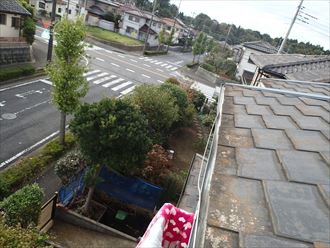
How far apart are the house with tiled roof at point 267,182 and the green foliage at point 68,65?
10353mm

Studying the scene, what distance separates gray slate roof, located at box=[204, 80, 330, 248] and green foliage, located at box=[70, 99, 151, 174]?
594cm

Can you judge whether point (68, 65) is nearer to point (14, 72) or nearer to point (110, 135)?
point (110, 135)

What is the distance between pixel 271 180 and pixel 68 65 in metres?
12.7

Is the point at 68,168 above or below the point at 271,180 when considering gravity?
below

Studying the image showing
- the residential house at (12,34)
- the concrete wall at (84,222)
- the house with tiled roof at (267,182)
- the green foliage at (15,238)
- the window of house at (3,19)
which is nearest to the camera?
the house with tiled roof at (267,182)

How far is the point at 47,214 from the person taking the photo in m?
10.4

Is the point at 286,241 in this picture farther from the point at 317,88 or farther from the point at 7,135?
the point at 7,135

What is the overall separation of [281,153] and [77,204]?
10.3m

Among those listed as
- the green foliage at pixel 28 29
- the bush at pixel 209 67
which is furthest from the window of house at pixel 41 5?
the bush at pixel 209 67

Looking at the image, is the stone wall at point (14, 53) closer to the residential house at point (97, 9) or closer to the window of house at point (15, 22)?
the window of house at point (15, 22)

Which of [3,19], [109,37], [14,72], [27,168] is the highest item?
[3,19]

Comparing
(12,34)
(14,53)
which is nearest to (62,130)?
(14,53)

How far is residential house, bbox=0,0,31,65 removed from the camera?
24.4 metres

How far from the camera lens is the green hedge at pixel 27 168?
11.1m
